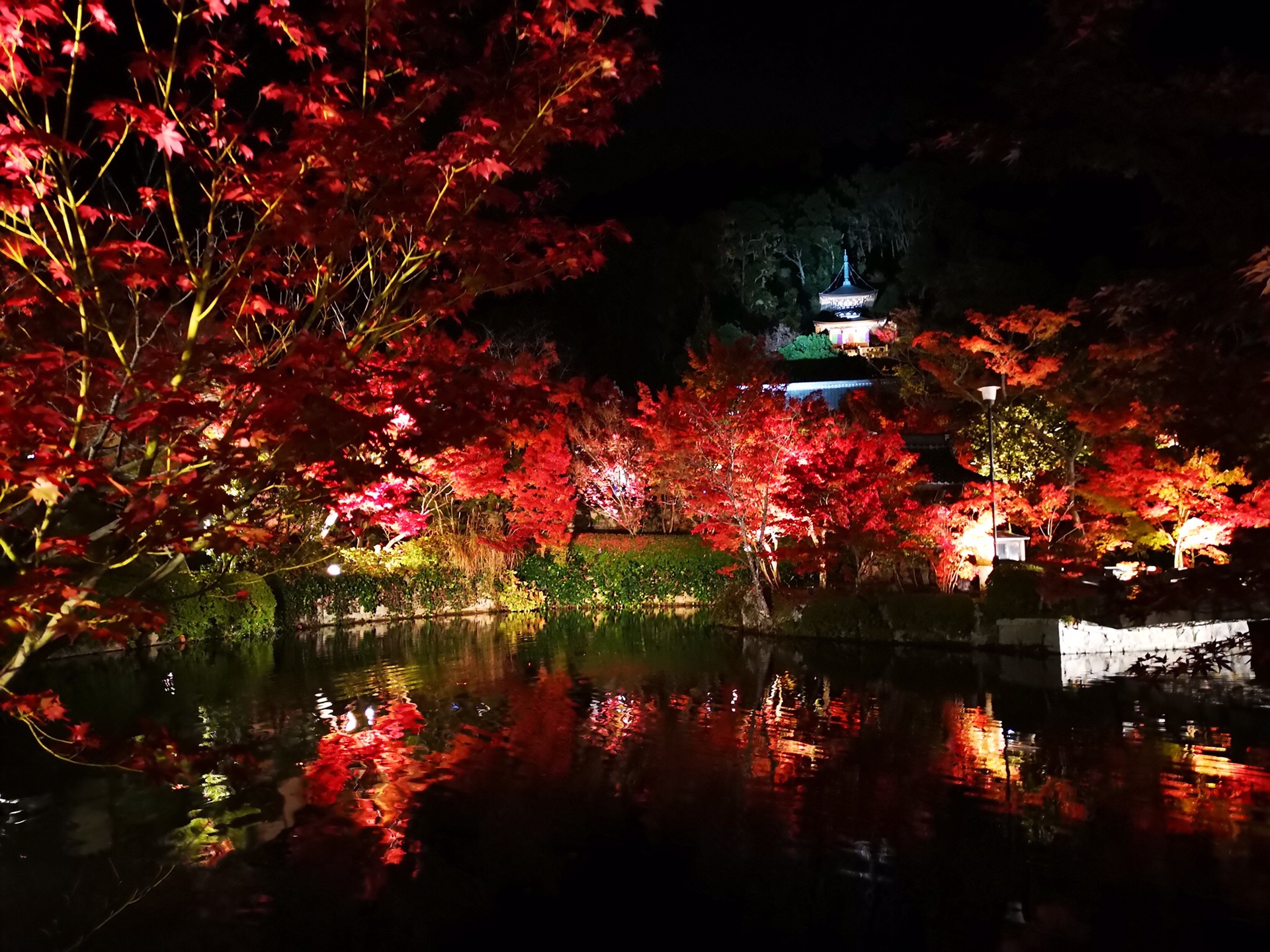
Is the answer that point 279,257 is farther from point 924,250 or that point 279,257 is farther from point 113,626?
point 924,250

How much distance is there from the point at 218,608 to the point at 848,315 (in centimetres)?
3140

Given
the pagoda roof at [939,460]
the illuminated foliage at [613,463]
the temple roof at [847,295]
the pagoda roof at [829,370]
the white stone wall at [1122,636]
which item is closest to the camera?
the white stone wall at [1122,636]

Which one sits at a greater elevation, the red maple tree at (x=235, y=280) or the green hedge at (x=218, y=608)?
the red maple tree at (x=235, y=280)

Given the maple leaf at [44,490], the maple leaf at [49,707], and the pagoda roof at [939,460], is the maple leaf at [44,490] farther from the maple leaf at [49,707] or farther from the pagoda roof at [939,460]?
the pagoda roof at [939,460]

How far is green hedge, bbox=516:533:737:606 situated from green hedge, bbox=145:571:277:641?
24.6 ft

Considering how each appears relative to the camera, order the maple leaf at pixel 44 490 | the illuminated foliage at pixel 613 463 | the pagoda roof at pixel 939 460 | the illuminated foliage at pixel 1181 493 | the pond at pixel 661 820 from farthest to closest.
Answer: the illuminated foliage at pixel 613 463
the pagoda roof at pixel 939 460
the illuminated foliage at pixel 1181 493
the pond at pixel 661 820
the maple leaf at pixel 44 490

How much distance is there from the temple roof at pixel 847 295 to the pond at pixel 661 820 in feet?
110

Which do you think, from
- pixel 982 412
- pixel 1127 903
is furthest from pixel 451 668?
pixel 982 412

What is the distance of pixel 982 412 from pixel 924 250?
16321 millimetres

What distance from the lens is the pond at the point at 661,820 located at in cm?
576

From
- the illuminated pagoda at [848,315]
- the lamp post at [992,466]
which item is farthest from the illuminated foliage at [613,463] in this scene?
the illuminated pagoda at [848,315]

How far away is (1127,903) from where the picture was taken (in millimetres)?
5840

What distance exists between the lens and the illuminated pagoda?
43188mm

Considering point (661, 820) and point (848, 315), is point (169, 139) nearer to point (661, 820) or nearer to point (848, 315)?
point (661, 820)
